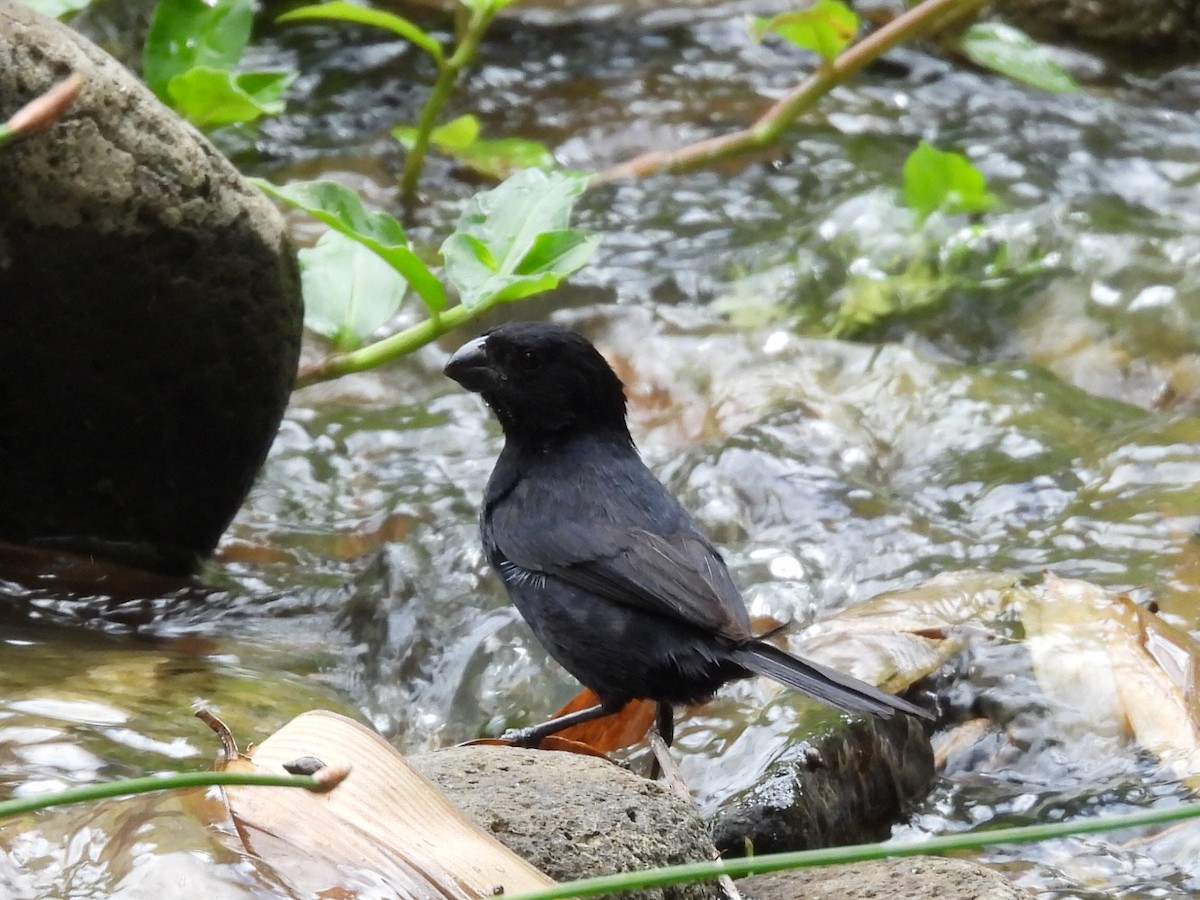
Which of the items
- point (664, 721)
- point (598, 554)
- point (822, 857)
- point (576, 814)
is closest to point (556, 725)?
point (664, 721)

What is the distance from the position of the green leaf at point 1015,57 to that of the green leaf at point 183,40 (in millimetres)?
3493

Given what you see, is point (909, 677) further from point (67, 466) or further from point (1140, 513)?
point (67, 466)

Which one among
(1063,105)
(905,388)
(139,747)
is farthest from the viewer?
(1063,105)

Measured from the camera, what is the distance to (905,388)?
5.76 meters

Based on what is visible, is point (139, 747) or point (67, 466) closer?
point (139, 747)

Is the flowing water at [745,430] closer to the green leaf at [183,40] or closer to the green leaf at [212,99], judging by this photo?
the green leaf at [212,99]

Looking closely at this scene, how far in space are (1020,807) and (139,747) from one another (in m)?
1.93

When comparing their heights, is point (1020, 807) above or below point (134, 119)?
below

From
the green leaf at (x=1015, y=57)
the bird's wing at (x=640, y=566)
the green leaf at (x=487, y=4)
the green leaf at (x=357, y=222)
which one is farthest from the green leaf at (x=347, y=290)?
the green leaf at (x=1015, y=57)

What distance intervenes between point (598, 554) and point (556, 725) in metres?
0.42

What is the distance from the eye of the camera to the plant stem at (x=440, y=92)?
593cm

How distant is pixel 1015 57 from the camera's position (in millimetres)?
→ 7031

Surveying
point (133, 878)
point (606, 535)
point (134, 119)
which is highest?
point (134, 119)

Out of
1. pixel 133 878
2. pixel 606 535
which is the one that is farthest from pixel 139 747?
pixel 606 535
